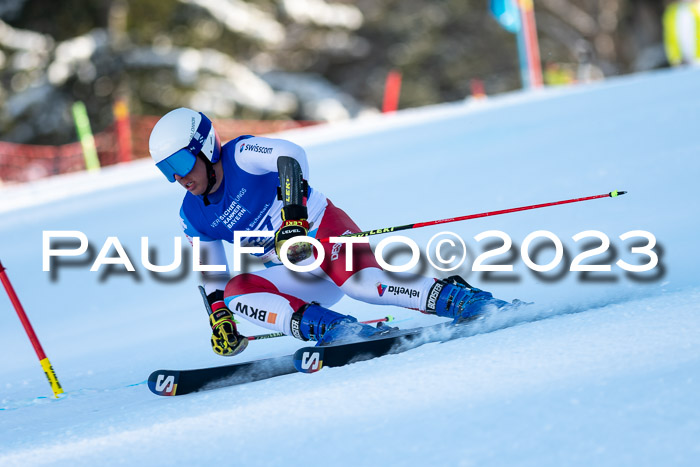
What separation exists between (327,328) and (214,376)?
44 centimetres

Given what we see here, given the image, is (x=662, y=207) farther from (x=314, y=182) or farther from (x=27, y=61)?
(x=27, y=61)

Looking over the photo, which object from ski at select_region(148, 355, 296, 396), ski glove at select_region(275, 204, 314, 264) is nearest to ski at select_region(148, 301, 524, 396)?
ski at select_region(148, 355, 296, 396)

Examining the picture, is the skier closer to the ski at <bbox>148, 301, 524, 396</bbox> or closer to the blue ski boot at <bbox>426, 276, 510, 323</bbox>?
the blue ski boot at <bbox>426, 276, 510, 323</bbox>

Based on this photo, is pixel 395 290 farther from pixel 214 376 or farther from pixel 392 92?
pixel 392 92

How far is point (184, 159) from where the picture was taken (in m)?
3.24

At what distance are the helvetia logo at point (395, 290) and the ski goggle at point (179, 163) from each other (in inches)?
32.6

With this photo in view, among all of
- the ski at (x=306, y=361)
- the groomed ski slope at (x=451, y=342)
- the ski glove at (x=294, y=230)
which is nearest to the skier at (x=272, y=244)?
the ski glove at (x=294, y=230)

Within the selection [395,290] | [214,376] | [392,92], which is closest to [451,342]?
[395,290]

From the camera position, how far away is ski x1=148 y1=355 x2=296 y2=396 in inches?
123

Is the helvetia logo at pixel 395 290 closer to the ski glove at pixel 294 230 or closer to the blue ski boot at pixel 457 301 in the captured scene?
the blue ski boot at pixel 457 301

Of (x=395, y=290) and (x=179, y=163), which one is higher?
(x=179, y=163)

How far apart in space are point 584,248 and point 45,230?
518cm

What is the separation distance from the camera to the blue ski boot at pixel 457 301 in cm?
300

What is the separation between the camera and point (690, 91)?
751 centimetres
